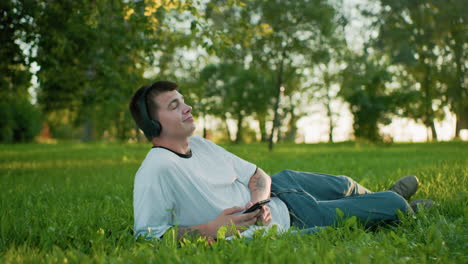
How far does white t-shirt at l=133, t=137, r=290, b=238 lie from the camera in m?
3.00

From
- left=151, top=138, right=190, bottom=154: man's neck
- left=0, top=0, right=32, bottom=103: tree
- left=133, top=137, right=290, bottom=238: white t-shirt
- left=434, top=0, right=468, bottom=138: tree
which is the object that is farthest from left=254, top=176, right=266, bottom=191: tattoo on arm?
left=434, top=0, right=468, bottom=138: tree

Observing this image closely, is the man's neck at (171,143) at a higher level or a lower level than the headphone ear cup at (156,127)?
lower

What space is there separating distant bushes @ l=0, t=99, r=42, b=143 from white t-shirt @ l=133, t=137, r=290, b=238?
28.3 metres

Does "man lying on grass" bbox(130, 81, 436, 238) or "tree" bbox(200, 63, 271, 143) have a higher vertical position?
"tree" bbox(200, 63, 271, 143)

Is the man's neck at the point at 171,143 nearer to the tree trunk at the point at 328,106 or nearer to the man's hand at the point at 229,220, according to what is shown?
the man's hand at the point at 229,220

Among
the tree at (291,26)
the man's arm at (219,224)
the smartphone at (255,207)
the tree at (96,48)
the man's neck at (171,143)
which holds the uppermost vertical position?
the tree at (291,26)

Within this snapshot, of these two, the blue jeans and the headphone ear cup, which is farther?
the blue jeans

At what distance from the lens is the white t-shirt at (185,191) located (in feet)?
9.84

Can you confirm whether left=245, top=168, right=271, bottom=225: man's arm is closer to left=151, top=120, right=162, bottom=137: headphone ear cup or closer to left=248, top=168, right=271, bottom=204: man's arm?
left=248, top=168, right=271, bottom=204: man's arm

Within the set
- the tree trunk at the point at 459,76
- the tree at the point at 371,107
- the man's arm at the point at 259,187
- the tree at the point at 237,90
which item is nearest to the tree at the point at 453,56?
the tree trunk at the point at 459,76

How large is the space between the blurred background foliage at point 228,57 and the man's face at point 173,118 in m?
3.42

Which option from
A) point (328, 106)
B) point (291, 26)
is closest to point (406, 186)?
point (291, 26)

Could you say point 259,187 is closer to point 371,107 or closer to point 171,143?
point 171,143

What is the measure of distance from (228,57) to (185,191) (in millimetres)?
15394
